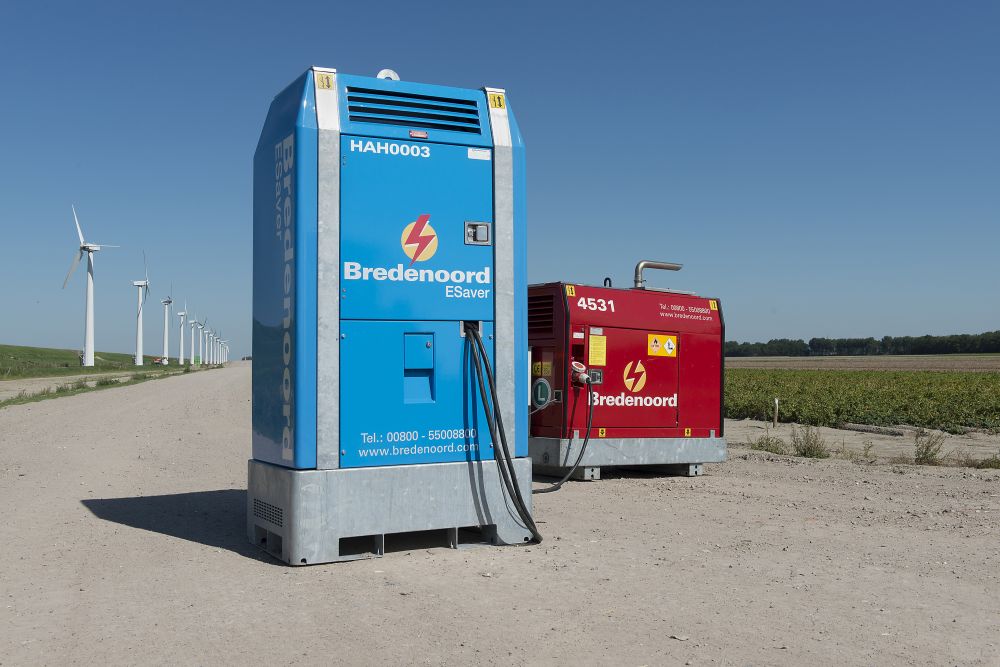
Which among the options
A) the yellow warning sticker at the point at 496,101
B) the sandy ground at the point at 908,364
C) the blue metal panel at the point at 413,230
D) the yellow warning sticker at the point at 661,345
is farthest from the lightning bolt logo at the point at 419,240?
the sandy ground at the point at 908,364

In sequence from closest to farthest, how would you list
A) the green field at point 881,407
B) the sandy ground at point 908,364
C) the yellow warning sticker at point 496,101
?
the yellow warning sticker at point 496,101 → the green field at point 881,407 → the sandy ground at point 908,364

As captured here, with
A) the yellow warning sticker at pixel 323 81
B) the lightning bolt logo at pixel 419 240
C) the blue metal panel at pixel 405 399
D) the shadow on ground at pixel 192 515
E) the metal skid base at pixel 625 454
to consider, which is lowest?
the shadow on ground at pixel 192 515

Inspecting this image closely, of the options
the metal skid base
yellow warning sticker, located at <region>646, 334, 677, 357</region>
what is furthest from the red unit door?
the metal skid base

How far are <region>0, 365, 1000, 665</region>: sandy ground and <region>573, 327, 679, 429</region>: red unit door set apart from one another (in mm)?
1243

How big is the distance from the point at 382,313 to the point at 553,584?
85.9 inches

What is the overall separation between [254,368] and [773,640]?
13.8 ft

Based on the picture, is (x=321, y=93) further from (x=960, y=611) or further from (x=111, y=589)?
(x=960, y=611)

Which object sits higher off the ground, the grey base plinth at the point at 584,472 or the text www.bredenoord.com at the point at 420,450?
the text www.bredenoord.com at the point at 420,450

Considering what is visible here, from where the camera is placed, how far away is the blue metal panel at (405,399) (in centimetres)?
623

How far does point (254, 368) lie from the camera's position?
271 inches

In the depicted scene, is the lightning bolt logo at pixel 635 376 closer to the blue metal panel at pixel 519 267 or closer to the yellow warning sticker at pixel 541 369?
the yellow warning sticker at pixel 541 369

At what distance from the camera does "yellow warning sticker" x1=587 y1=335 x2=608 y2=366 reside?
35.0 ft

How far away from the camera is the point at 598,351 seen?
10.7 m

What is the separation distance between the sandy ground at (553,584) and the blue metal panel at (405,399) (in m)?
0.75
